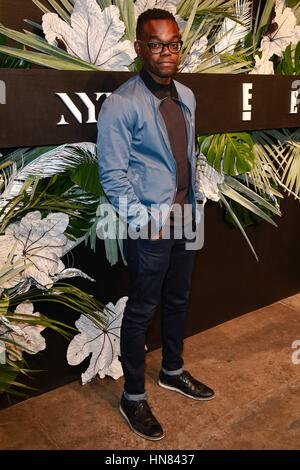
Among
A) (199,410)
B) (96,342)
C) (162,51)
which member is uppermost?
(162,51)

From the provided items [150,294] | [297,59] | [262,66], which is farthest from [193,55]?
[150,294]

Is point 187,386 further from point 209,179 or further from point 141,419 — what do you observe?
point 209,179

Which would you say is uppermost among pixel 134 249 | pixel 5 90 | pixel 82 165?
pixel 5 90

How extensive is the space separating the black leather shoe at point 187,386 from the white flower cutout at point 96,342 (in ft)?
0.98

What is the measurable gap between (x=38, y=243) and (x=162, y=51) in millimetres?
850

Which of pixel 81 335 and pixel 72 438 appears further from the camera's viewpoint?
pixel 81 335

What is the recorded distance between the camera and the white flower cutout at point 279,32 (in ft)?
8.20

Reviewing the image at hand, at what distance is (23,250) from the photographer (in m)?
1.87

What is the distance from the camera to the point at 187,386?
2.28 meters

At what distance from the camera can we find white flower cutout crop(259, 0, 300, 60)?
2498mm

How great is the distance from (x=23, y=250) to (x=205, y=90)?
3.57 ft
